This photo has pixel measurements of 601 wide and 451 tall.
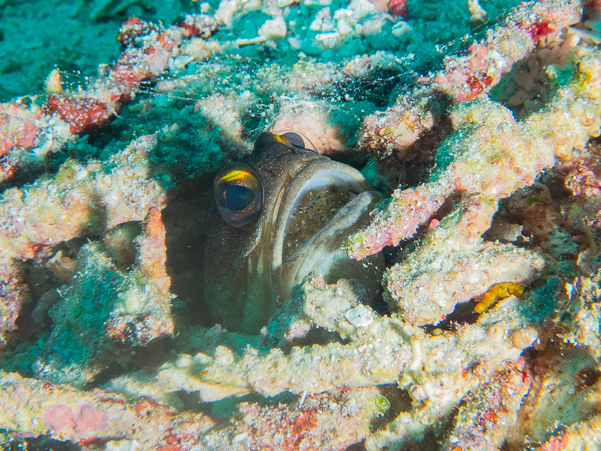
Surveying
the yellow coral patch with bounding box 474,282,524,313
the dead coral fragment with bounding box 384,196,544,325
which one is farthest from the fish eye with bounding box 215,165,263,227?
the yellow coral patch with bounding box 474,282,524,313

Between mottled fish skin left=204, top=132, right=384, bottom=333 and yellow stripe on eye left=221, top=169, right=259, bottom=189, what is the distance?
0.04 m

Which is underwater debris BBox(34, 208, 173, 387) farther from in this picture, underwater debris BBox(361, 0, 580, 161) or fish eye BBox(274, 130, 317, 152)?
underwater debris BBox(361, 0, 580, 161)

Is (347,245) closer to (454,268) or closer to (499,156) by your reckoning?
(454,268)

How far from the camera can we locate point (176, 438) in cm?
183

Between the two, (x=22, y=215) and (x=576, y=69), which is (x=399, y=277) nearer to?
(x=576, y=69)

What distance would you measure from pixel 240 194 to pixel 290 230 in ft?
1.76

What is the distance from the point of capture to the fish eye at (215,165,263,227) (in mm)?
2887

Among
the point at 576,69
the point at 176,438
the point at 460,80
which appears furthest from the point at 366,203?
the point at 176,438

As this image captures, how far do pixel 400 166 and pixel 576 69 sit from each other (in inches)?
51.0

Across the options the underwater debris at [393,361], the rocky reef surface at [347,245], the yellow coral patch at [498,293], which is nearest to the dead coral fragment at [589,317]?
the rocky reef surface at [347,245]

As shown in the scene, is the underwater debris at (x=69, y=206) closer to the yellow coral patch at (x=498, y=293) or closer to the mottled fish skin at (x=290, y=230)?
the mottled fish skin at (x=290, y=230)

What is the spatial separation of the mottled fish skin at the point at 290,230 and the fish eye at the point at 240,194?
37 mm

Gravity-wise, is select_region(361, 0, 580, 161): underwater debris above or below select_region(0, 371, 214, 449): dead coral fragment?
above

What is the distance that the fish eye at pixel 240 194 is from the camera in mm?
2887
